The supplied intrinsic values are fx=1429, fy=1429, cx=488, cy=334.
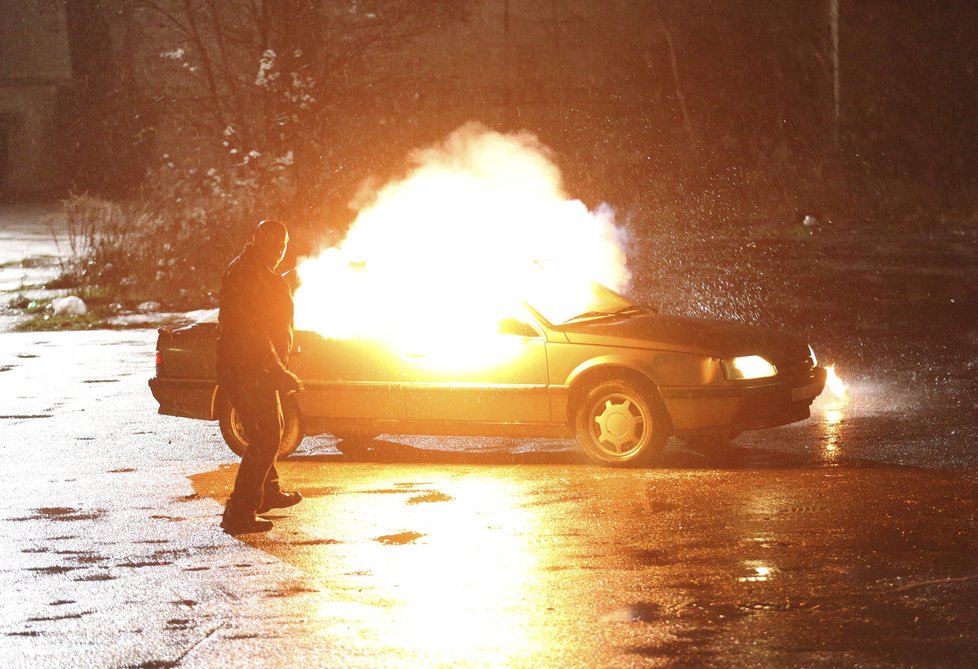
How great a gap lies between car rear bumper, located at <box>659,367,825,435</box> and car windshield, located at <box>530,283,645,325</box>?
93cm

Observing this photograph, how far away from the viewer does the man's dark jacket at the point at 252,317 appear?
7773mm

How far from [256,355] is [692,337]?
122 inches

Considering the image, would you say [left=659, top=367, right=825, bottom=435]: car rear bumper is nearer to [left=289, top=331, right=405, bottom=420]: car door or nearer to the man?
[left=289, top=331, right=405, bottom=420]: car door

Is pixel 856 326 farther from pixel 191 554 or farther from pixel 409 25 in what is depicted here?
pixel 409 25

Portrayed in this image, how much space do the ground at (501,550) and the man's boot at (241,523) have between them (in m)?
0.10

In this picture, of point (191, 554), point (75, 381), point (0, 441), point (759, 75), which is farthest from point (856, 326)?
point (759, 75)

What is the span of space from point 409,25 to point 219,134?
4578 mm

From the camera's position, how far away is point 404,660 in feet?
17.1

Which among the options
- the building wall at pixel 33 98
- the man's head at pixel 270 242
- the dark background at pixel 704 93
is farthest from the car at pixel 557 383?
the building wall at pixel 33 98

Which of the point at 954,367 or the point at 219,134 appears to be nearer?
the point at 954,367

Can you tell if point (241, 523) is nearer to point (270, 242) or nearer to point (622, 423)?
point (270, 242)

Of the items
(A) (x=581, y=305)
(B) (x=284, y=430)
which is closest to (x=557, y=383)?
(A) (x=581, y=305)

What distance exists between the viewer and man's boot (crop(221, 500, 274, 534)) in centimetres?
768

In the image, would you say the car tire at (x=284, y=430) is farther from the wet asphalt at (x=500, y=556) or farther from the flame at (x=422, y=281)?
the flame at (x=422, y=281)
